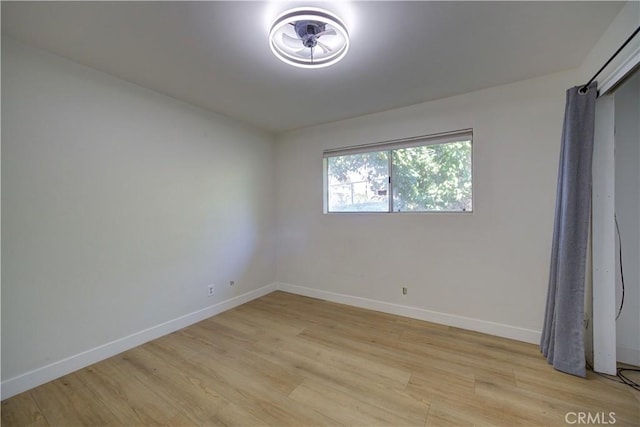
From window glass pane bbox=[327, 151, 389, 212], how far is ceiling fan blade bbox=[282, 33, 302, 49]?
1.66 m

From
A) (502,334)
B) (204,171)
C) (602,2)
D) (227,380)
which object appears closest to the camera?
(602,2)

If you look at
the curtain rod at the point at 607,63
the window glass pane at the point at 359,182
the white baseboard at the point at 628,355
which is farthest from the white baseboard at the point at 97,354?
the curtain rod at the point at 607,63

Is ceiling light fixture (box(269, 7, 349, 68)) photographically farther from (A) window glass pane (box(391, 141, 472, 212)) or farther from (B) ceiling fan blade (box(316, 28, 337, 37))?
(A) window glass pane (box(391, 141, 472, 212))

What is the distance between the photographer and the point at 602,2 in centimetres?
145

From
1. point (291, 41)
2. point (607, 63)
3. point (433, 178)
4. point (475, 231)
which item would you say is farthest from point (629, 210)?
point (291, 41)

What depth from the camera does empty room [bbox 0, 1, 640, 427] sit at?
1.60 m

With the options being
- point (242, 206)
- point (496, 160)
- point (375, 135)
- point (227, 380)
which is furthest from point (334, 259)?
point (496, 160)

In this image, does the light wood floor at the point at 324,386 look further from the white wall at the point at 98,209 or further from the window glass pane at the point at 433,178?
the window glass pane at the point at 433,178

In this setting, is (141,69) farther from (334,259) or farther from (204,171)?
(334,259)

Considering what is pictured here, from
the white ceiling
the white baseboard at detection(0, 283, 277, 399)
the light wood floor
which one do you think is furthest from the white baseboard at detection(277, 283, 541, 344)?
the white ceiling

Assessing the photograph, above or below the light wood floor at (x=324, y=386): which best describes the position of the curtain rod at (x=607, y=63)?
above

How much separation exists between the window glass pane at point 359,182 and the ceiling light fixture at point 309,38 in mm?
1562

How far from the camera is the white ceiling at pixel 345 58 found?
1.50 metres

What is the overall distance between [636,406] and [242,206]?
377cm
